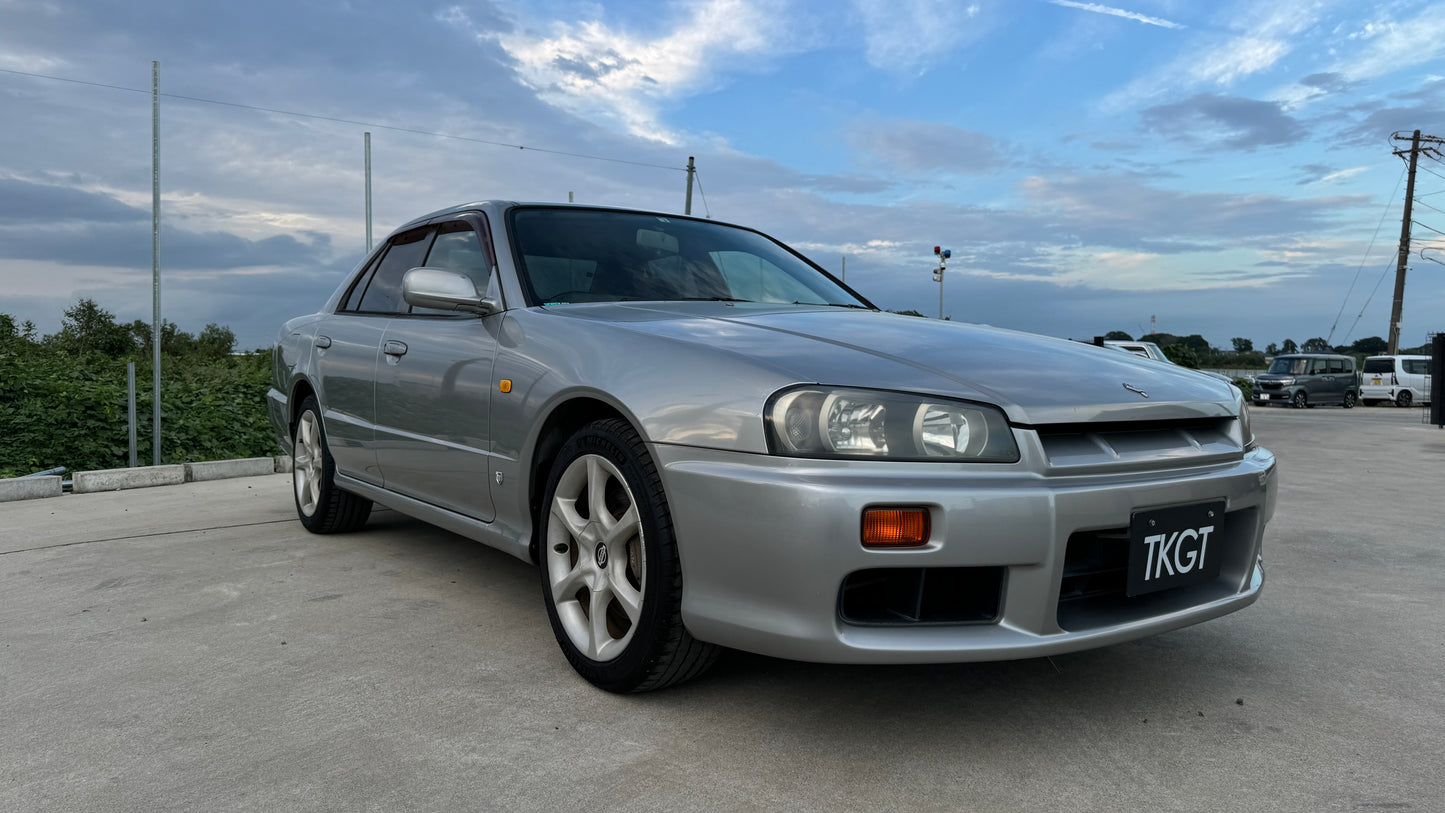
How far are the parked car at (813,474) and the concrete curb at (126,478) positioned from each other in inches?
184

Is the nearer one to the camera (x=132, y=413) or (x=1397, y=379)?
(x=132, y=413)

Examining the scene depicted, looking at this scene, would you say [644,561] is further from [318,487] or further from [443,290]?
[318,487]

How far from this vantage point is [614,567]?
8.02 ft

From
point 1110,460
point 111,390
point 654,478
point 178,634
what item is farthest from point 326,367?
point 111,390

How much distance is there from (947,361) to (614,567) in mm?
982

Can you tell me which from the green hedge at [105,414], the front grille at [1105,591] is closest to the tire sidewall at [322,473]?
the front grille at [1105,591]

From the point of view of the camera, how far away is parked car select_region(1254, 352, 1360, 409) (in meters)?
27.7

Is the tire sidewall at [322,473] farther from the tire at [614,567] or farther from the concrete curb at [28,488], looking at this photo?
the concrete curb at [28,488]

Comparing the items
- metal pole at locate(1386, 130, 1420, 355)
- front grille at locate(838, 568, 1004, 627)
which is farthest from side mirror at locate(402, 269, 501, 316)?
metal pole at locate(1386, 130, 1420, 355)

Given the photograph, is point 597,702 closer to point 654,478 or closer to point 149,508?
point 654,478

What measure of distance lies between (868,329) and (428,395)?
1573 millimetres

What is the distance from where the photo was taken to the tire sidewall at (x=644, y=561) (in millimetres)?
2207

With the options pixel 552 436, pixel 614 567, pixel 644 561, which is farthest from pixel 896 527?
pixel 552 436

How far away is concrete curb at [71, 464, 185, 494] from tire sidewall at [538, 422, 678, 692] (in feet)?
18.2
